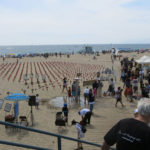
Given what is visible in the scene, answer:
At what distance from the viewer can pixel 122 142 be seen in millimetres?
2291

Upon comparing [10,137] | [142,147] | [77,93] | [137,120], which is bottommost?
[10,137]

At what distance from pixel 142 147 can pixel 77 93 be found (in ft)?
38.3

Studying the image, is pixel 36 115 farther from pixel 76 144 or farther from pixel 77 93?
pixel 76 144

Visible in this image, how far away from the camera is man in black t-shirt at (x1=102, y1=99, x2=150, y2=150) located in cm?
215

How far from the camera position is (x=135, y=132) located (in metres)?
2.18

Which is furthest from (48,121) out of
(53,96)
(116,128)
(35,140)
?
(116,128)

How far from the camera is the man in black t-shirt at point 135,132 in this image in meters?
2.15

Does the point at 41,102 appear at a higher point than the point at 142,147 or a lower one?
lower

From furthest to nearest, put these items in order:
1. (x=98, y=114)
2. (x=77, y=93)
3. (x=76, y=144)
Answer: (x=77, y=93), (x=98, y=114), (x=76, y=144)

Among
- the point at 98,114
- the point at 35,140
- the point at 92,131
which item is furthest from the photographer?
the point at 98,114

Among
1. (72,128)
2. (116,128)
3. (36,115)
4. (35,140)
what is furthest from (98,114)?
(116,128)

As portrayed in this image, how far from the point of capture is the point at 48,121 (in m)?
10.6

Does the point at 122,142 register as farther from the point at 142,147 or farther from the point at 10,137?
the point at 10,137

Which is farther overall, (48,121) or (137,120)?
(48,121)
